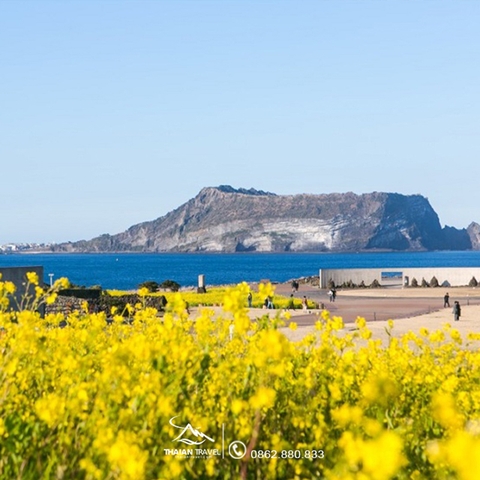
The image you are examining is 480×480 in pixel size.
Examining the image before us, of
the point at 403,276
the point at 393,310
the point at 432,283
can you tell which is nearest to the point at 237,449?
the point at 393,310

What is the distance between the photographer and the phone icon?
4.73 metres

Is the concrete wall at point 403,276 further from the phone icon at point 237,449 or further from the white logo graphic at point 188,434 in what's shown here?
the white logo graphic at point 188,434

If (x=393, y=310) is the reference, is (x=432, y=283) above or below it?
above

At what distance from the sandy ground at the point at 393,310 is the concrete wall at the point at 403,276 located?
2.11 meters

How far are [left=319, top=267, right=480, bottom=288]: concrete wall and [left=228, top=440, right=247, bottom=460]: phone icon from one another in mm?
55943

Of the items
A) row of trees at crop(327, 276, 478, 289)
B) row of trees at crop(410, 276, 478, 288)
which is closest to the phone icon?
row of trees at crop(327, 276, 478, 289)

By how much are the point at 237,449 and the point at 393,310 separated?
3585 centimetres

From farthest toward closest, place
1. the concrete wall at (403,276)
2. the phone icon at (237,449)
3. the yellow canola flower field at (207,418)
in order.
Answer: the concrete wall at (403,276), the phone icon at (237,449), the yellow canola flower field at (207,418)

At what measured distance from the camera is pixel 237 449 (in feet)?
15.7

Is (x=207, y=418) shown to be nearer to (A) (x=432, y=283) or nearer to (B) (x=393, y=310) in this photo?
(B) (x=393, y=310)

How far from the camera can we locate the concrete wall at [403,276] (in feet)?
200

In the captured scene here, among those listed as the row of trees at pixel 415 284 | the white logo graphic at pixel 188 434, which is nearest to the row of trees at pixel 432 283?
the row of trees at pixel 415 284

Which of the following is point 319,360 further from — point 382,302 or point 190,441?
point 382,302

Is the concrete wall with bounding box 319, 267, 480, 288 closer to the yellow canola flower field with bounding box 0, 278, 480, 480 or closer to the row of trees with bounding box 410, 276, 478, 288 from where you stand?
the row of trees with bounding box 410, 276, 478, 288
